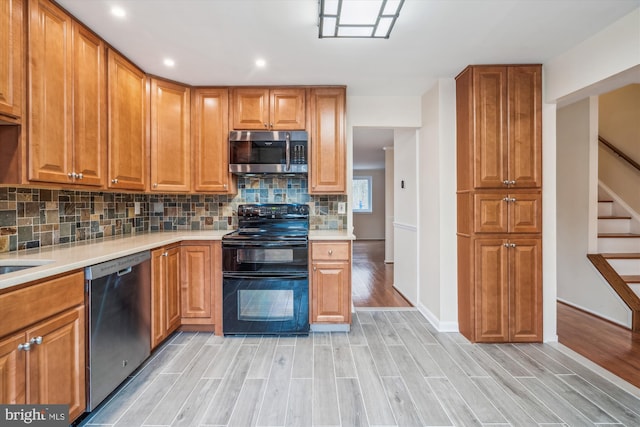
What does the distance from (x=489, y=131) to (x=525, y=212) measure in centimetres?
75

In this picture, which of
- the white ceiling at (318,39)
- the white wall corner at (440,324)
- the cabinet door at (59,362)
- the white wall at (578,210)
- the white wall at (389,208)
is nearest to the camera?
the cabinet door at (59,362)

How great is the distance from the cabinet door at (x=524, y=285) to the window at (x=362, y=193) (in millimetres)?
7187

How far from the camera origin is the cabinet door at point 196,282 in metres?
2.57

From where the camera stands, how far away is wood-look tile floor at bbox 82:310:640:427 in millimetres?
1609

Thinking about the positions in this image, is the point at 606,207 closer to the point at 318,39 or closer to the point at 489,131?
the point at 489,131

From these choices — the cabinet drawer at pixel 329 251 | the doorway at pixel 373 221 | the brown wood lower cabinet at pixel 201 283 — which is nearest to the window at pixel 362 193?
→ the doorway at pixel 373 221

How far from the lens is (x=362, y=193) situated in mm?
9703

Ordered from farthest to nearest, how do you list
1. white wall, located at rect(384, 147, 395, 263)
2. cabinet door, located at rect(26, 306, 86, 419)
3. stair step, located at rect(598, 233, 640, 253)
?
white wall, located at rect(384, 147, 395, 263)
stair step, located at rect(598, 233, 640, 253)
cabinet door, located at rect(26, 306, 86, 419)

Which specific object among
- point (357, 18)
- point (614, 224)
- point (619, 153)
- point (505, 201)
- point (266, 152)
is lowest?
point (614, 224)

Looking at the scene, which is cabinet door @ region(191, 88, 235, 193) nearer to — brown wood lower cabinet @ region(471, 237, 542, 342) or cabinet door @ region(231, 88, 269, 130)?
cabinet door @ region(231, 88, 269, 130)

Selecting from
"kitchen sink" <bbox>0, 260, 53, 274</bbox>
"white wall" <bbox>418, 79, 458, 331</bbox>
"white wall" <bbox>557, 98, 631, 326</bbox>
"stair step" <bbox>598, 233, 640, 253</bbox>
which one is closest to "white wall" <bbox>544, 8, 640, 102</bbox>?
"white wall" <bbox>418, 79, 458, 331</bbox>

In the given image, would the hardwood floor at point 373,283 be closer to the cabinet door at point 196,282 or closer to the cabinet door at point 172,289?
the cabinet door at point 196,282

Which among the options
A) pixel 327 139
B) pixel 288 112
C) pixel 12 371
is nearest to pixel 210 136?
pixel 288 112

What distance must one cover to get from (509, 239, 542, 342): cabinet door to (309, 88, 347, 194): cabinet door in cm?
164
